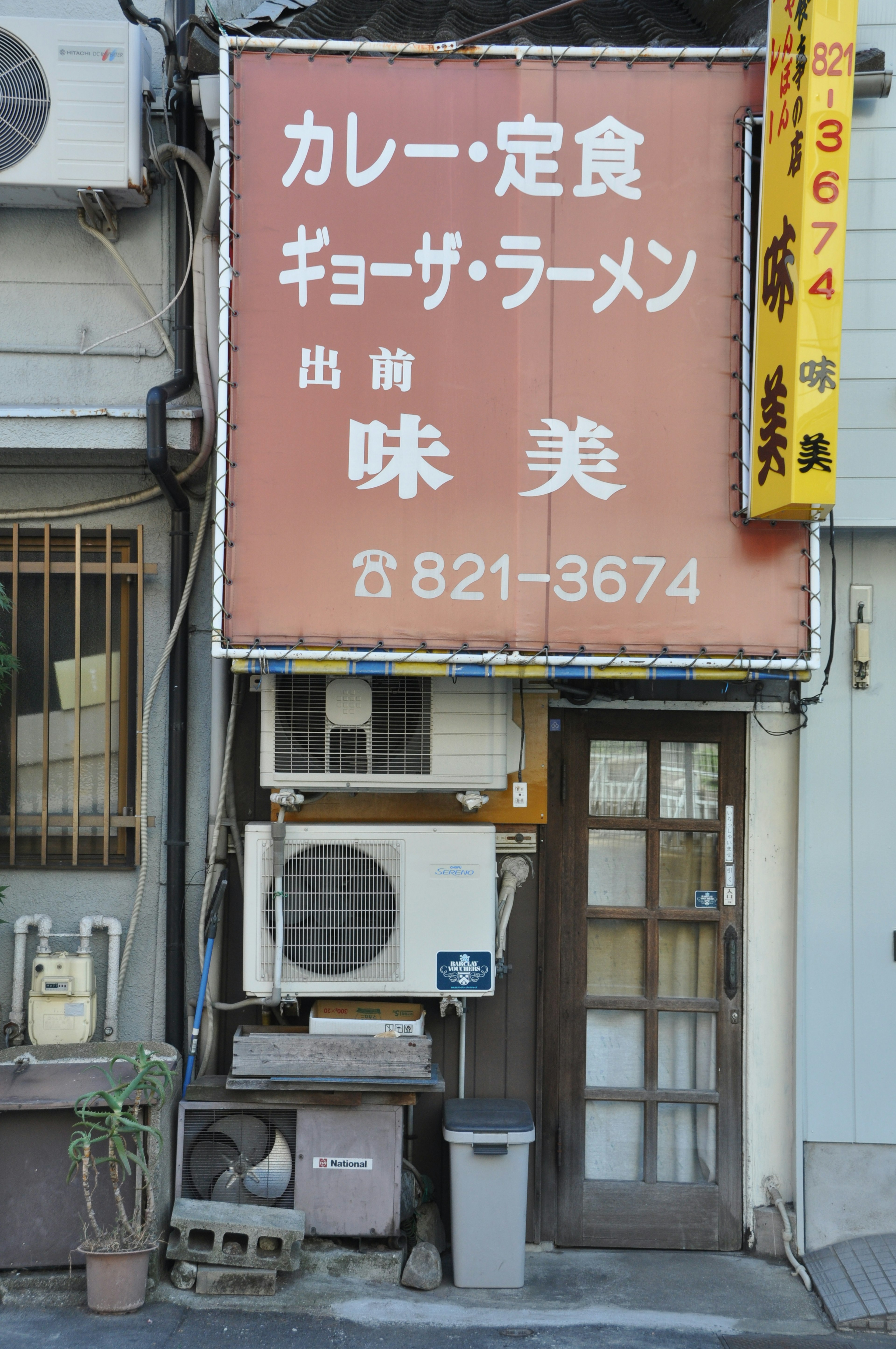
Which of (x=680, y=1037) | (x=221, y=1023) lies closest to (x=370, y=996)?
(x=221, y=1023)

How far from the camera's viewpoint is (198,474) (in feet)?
18.3

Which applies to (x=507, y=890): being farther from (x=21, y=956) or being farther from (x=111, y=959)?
(x=21, y=956)

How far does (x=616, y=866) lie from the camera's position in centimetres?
574

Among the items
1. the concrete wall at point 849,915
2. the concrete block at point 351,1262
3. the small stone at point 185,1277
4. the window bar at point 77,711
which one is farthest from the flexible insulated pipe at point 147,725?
the concrete wall at point 849,915

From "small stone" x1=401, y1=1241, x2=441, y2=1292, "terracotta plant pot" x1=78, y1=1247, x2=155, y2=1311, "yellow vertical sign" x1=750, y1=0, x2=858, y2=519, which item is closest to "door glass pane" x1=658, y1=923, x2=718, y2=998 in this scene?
"small stone" x1=401, y1=1241, x2=441, y2=1292

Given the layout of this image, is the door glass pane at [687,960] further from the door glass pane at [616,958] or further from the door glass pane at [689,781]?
the door glass pane at [689,781]

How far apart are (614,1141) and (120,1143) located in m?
2.63

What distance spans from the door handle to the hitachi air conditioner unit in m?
1.70

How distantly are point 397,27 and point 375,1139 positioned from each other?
594 cm

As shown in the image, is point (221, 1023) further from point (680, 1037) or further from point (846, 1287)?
point (846, 1287)

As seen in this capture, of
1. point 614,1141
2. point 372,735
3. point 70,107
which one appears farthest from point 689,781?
point 70,107

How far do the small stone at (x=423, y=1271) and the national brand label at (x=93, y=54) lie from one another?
242 inches

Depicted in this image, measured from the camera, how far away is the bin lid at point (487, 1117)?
492 cm

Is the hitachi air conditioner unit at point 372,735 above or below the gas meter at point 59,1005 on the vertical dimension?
above
